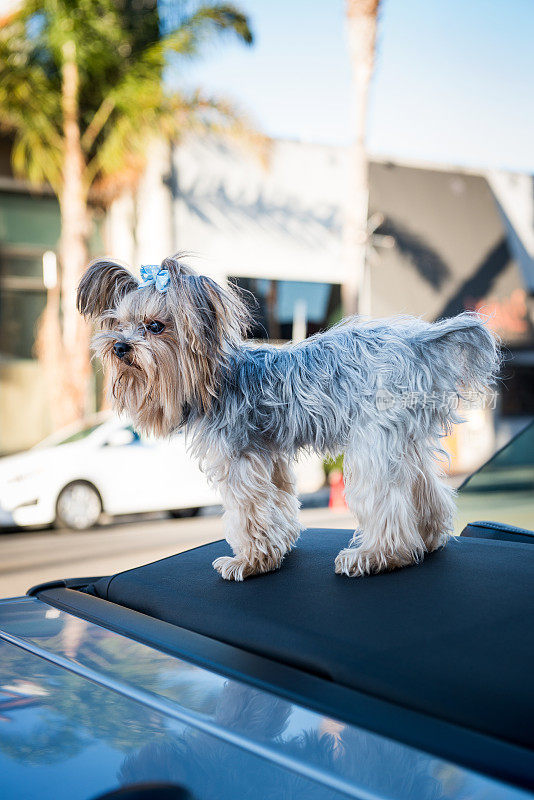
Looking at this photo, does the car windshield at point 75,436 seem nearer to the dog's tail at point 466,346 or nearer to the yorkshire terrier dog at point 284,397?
the yorkshire terrier dog at point 284,397

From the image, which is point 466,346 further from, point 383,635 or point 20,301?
point 20,301

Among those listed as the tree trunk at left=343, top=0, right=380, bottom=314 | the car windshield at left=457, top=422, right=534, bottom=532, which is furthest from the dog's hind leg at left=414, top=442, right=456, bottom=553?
the tree trunk at left=343, top=0, right=380, bottom=314

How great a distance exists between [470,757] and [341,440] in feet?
3.52

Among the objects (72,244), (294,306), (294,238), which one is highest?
(294,238)

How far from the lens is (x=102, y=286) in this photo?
7.38 ft

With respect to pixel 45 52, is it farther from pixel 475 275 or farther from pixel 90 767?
pixel 90 767

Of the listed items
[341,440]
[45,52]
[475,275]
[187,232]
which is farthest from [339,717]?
[475,275]

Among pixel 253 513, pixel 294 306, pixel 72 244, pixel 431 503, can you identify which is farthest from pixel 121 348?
pixel 294 306

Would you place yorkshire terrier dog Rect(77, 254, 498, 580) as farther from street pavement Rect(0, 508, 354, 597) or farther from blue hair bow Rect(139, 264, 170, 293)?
street pavement Rect(0, 508, 354, 597)

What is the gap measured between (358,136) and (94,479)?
8.97 m

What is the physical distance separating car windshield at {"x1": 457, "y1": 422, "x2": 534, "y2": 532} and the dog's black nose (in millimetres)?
1123

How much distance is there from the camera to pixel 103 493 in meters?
11.3

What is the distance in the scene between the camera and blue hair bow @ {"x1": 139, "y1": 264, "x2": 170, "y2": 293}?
2.09m

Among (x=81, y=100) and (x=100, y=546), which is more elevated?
(x=81, y=100)
